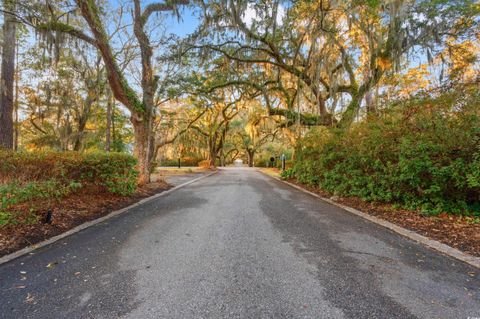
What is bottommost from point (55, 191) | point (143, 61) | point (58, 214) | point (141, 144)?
point (58, 214)

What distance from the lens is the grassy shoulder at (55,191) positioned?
9.89 feet

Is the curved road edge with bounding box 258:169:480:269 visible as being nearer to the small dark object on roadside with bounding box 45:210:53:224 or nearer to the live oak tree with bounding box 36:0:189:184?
the small dark object on roadside with bounding box 45:210:53:224

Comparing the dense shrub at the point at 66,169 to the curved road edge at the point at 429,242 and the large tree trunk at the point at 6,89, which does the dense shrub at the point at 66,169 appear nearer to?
the large tree trunk at the point at 6,89

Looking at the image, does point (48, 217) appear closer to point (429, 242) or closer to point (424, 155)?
point (429, 242)

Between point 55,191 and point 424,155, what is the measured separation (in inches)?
266

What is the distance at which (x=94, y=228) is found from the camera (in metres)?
3.63

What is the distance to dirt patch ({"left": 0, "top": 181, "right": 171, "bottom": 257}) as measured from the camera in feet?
9.43

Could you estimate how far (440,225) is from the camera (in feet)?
11.8

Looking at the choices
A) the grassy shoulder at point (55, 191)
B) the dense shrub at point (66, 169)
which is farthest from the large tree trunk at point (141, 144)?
the dense shrub at point (66, 169)

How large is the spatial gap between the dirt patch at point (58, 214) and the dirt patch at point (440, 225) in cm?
584

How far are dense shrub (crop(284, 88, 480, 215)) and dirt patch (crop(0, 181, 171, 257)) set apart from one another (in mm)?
6152

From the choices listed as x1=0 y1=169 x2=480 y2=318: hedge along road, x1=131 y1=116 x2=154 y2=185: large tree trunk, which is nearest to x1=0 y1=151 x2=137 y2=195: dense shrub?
x1=0 y1=169 x2=480 y2=318: hedge along road

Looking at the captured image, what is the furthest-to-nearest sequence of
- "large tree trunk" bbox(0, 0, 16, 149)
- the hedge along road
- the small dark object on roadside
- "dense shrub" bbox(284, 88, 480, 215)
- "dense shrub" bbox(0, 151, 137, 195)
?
"large tree trunk" bbox(0, 0, 16, 149), "dense shrub" bbox(0, 151, 137, 195), "dense shrub" bbox(284, 88, 480, 215), the small dark object on roadside, the hedge along road

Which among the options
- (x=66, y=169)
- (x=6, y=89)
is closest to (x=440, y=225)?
(x=66, y=169)
